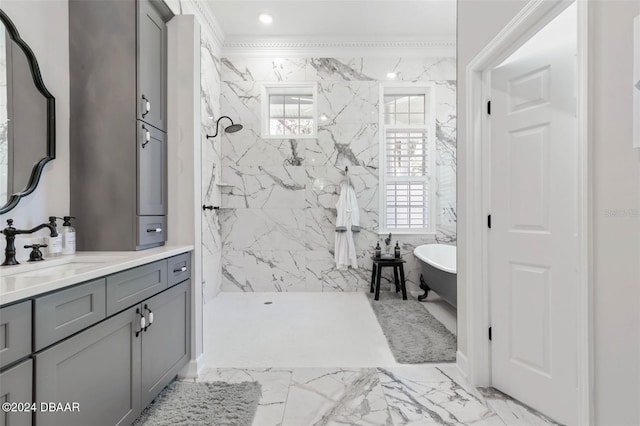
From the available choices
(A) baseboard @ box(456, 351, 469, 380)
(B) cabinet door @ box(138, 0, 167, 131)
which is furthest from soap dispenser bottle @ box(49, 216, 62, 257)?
(A) baseboard @ box(456, 351, 469, 380)

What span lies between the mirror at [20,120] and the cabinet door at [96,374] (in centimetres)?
83

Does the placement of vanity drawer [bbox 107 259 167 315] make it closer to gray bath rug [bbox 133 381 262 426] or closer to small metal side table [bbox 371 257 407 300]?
gray bath rug [bbox 133 381 262 426]

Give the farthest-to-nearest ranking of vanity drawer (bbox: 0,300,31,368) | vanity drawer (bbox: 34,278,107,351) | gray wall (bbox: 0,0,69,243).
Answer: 1. gray wall (bbox: 0,0,69,243)
2. vanity drawer (bbox: 34,278,107,351)
3. vanity drawer (bbox: 0,300,31,368)

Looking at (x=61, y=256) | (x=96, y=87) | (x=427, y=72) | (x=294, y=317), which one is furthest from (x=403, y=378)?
(x=427, y=72)

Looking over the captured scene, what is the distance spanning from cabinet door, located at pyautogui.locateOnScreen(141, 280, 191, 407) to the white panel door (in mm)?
2011

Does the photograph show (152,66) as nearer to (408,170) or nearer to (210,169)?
(210,169)

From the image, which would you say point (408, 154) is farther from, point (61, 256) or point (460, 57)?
point (61, 256)

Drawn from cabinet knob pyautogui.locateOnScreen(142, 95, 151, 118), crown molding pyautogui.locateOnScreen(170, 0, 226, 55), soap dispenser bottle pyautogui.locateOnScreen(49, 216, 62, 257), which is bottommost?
soap dispenser bottle pyautogui.locateOnScreen(49, 216, 62, 257)

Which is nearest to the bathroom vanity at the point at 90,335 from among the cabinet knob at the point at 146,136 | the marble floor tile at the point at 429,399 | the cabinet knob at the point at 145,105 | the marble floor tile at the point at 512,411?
the cabinet knob at the point at 146,136

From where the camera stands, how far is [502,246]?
5.84 feet

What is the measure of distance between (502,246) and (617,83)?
3.47 ft

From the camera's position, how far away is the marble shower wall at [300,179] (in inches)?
162

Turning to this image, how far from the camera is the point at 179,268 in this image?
1.87 metres

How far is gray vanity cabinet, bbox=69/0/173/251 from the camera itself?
5.87 ft
